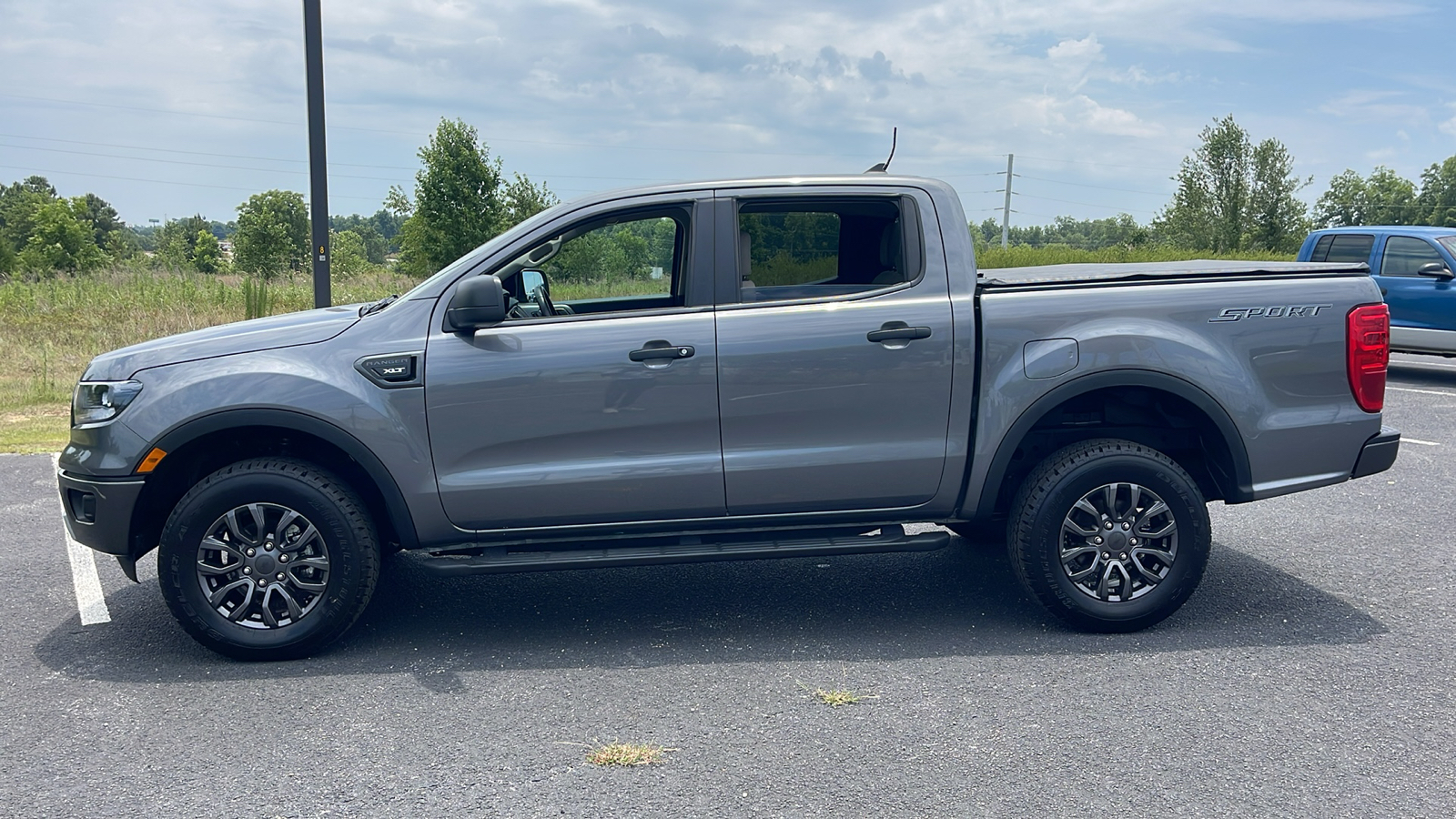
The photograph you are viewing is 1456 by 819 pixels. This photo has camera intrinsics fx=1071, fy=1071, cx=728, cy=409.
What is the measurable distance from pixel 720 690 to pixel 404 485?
1548 millimetres

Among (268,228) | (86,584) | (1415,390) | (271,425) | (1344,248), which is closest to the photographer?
(271,425)

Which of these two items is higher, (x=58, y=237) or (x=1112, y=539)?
(x=58, y=237)

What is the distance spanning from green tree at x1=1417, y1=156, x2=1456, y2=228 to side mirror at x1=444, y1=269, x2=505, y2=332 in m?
128

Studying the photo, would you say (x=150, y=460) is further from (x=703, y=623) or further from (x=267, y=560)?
(x=703, y=623)

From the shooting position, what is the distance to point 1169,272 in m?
4.84

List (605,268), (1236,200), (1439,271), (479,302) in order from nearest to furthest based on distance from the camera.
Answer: (479,302) < (605,268) < (1439,271) < (1236,200)

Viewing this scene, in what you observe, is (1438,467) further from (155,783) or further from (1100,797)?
(155,783)

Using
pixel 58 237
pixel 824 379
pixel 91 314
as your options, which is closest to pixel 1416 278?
pixel 824 379

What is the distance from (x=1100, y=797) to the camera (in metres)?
3.18

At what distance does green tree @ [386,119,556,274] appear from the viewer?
154ft

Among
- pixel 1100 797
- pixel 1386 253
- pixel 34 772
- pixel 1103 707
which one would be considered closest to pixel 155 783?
pixel 34 772

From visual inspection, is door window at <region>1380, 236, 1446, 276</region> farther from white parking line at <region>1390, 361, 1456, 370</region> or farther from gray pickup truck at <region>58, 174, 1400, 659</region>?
gray pickup truck at <region>58, 174, 1400, 659</region>

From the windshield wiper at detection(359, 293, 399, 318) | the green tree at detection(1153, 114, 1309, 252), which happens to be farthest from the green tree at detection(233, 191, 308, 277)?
the windshield wiper at detection(359, 293, 399, 318)

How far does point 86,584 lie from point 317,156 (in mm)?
6550
